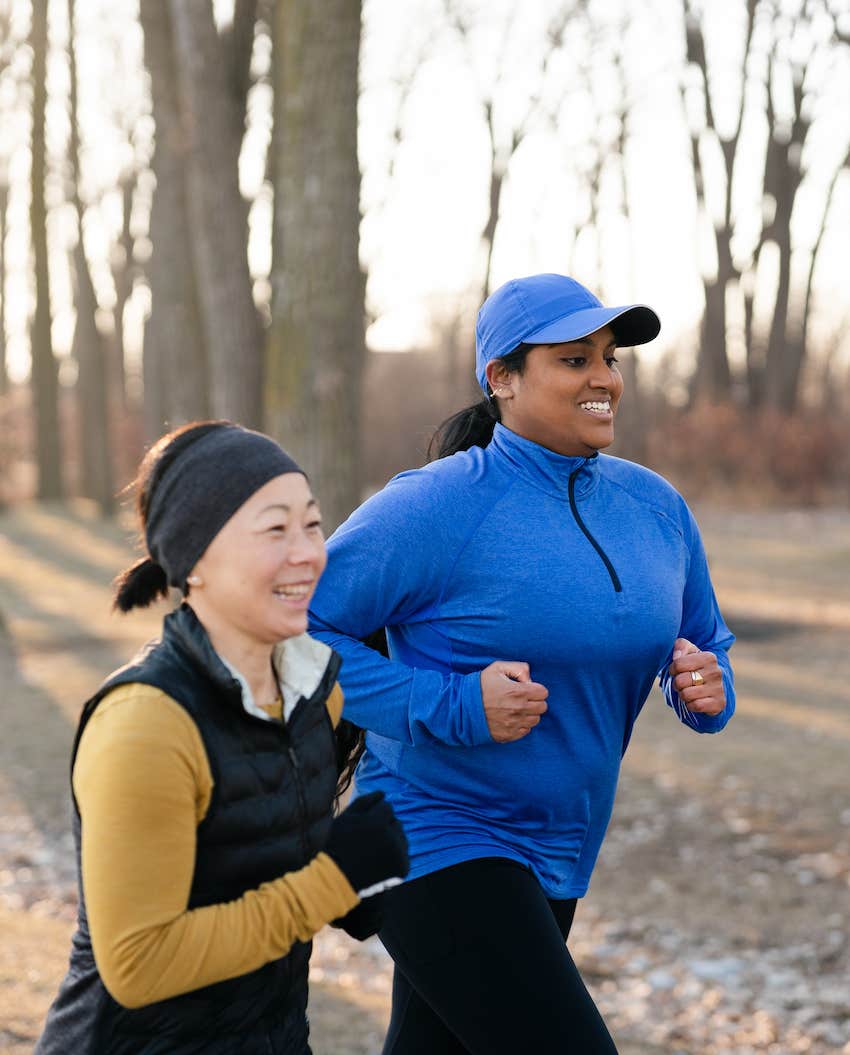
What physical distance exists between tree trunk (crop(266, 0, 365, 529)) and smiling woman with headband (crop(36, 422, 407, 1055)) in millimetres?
4738

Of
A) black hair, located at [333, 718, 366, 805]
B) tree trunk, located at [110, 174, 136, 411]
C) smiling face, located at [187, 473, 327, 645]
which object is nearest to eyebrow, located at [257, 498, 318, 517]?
smiling face, located at [187, 473, 327, 645]

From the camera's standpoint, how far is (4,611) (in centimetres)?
1666

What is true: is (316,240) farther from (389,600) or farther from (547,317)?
(389,600)

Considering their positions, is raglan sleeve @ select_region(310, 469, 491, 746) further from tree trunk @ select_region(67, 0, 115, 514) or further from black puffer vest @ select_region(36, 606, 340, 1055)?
tree trunk @ select_region(67, 0, 115, 514)

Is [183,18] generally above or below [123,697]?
above

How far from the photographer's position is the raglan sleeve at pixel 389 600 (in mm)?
2912

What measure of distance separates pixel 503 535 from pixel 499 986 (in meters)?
0.93

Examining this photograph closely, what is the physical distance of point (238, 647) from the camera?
219 centimetres

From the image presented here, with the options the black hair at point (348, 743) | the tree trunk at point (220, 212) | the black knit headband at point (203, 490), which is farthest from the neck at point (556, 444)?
the tree trunk at point (220, 212)

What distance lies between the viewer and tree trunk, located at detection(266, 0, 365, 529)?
22.5 ft

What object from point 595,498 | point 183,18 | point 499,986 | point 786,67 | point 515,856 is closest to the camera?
point 499,986

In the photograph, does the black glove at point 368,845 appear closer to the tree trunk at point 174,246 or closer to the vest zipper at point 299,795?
the vest zipper at point 299,795

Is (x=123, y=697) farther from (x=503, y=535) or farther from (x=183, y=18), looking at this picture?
(x=183, y=18)

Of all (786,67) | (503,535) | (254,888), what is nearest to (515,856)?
(503,535)
